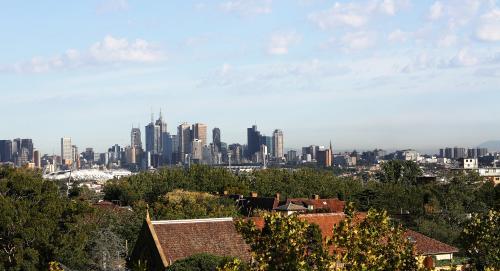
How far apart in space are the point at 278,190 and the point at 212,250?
55.5 metres

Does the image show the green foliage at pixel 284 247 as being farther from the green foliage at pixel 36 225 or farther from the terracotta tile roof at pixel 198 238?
the green foliage at pixel 36 225

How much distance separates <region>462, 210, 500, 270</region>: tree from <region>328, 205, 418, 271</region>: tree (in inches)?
142

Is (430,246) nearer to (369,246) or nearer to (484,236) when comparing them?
(484,236)

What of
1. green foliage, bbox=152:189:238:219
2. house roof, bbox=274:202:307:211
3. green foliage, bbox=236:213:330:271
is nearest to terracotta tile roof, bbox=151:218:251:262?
green foliage, bbox=152:189:238:219

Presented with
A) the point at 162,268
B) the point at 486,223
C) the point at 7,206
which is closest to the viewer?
the point at 486,223

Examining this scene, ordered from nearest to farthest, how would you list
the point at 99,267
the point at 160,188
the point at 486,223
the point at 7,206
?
the point at 486,223 < the point at 7,206 < the point at 99,267 < the point at 160,188

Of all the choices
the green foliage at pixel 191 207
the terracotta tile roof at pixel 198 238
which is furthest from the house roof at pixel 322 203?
the terracotta tile roof at pixel 198 238

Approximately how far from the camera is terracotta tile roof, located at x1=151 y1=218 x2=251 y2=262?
111 ft

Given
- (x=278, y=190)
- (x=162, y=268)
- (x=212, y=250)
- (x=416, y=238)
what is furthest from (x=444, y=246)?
(x=278, y=190)

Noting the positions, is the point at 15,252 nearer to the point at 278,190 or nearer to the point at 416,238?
the point at 416,238

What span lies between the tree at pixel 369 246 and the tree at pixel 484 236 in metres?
3.62

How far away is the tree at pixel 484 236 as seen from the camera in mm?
19859

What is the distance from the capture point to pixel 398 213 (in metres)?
78.4

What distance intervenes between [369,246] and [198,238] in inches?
782
